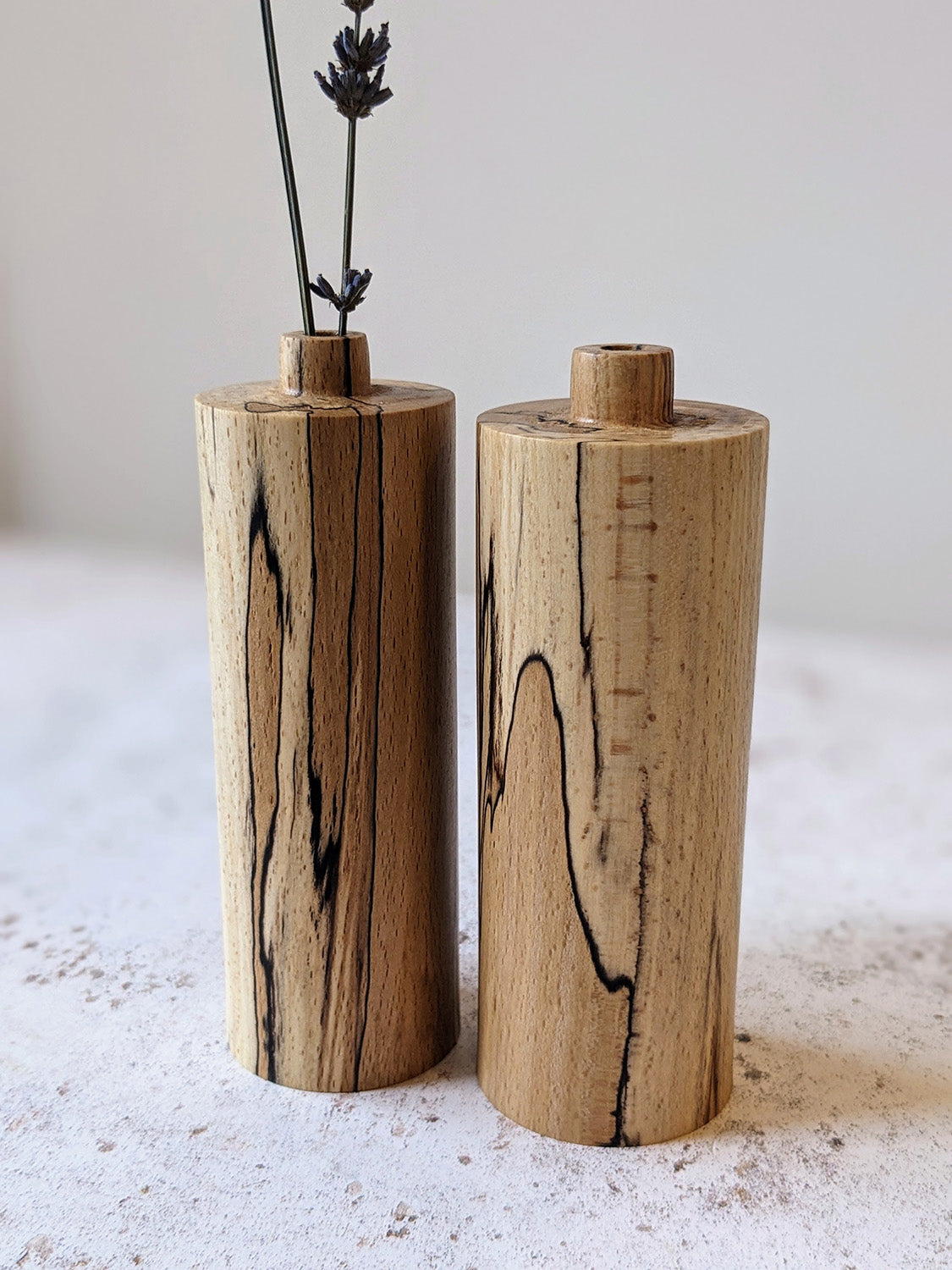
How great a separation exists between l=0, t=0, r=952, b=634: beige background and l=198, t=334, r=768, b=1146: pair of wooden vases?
4.45ft

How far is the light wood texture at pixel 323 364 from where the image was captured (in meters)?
0.85

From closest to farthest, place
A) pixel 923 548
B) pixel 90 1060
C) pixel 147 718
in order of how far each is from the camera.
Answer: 1. pixel 90 1060
2. pixel 147 718
3. pixel 923 548

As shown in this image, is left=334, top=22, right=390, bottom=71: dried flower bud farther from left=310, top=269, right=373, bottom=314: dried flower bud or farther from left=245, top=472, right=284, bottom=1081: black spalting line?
left=245, top=472, right=284, bottom=1081: black spalting line

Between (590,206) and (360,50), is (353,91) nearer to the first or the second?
(360,50)

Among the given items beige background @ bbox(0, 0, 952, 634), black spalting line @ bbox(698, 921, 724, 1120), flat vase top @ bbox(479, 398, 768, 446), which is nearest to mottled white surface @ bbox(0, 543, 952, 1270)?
black spalting line @ bbox(698, 921, 724, 1120)

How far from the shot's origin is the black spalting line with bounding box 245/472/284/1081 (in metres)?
0.83

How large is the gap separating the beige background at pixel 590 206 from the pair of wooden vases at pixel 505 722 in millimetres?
1357

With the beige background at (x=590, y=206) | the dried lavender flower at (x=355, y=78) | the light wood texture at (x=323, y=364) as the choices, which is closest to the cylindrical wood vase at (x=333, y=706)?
the light wood texture at (x=323, y=364)

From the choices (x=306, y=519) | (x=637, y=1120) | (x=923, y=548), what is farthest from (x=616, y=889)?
(x=923, y=548)

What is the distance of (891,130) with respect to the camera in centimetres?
197

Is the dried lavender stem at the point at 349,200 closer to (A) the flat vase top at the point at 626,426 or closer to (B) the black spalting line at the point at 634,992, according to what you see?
(A) the flat vase top at the point at 626,426

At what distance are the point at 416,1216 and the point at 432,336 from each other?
176 centimetres

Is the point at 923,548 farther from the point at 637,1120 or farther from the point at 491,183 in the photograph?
the point at 637,1120

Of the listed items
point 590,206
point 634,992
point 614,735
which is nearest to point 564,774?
point 614,735
